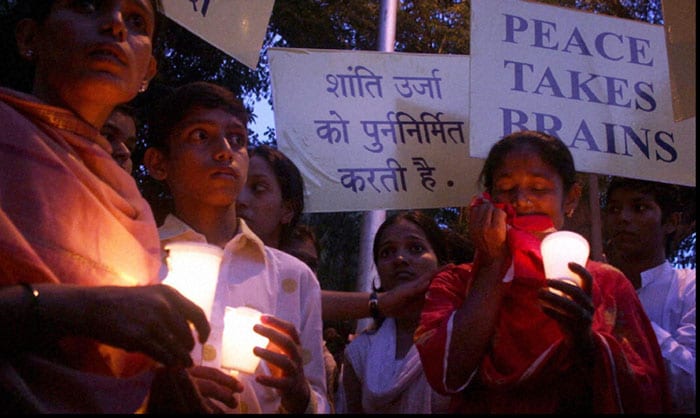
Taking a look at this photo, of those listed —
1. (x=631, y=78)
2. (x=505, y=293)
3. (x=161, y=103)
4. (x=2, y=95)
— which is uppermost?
(x=631, y=78)

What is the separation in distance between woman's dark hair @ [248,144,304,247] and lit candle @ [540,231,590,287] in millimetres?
1836

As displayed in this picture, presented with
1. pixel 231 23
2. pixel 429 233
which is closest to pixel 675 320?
pixel 429 233

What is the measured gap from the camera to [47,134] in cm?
177

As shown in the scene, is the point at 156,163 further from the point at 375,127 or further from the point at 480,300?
the point at 375,127

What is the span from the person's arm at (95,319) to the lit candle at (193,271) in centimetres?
43

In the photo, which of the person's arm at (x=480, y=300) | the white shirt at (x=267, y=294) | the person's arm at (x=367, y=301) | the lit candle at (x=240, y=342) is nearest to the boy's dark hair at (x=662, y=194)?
the person's arm at (x=367, y=301)

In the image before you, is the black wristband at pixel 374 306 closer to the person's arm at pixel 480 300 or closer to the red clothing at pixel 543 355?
the red clothing at pixel 543 355

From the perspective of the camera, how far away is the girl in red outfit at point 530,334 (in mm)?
2225

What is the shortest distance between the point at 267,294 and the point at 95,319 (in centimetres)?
111

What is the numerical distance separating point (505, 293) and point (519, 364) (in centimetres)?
26

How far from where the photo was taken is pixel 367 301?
349 centimetres

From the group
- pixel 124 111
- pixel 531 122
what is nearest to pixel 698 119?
pixel 124 111

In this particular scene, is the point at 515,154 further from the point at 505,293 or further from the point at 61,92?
the point at 61,92

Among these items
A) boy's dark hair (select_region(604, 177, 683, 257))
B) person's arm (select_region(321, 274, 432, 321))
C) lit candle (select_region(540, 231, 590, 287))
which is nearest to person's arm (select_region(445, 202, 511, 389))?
lit candle (select_region(540, 231, 590, 287))
